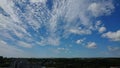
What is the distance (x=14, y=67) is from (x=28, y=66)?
49.1 inches

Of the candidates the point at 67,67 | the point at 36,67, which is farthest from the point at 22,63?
the point at 67,67

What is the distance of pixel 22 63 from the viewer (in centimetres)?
1234

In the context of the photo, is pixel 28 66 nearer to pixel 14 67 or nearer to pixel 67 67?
pixel 14 67

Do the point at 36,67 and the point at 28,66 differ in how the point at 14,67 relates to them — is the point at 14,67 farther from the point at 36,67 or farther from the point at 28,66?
the point at 36,67

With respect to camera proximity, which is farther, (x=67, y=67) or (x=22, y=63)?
(x=67, y=67)

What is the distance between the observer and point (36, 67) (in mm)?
14883

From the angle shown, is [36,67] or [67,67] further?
[67,67]

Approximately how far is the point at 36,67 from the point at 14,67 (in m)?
3.02

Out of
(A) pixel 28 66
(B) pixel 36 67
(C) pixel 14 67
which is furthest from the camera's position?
(B) pixel 36 67

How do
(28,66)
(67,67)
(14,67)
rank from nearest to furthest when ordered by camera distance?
(14,67)
(28,66)
(67,67)

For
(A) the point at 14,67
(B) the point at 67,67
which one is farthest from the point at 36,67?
(B) the point at 67,67

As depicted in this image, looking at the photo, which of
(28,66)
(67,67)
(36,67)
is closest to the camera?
(28,66)

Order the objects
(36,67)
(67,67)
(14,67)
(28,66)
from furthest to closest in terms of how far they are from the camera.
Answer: (67,67), (36,67), (28,66), (14,67)

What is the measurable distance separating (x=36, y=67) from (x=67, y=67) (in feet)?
224
